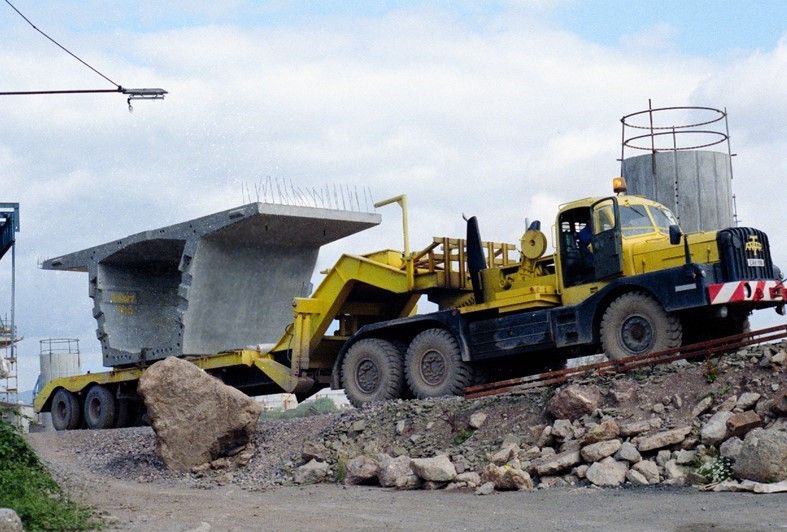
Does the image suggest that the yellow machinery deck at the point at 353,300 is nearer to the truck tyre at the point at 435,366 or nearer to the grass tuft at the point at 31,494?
the truck tyre at the point at 435,366

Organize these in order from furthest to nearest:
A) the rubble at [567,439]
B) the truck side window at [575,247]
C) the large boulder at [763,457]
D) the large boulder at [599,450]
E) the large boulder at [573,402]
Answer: the truck side window at [575,247]
the large boulder at [573,402]
the large boulder at [599,450]
the rubble at [567,439]
the large boulder at [763,457]

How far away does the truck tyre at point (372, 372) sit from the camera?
55.6ft

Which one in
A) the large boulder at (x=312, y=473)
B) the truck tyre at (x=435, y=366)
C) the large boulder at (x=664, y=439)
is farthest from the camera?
the truck tyre at (x=435, y=366)

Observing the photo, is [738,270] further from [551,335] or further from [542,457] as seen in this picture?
[542,457]

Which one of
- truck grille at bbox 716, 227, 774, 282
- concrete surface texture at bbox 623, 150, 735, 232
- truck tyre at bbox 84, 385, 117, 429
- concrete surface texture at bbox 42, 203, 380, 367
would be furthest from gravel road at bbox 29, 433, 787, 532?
concrete surface texture at bbox 623, 150, 735, 232

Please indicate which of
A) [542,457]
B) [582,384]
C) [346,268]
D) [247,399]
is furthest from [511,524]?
[346,268]

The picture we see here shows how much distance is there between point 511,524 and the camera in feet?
33.0

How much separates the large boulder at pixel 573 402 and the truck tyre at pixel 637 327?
1.14 meters

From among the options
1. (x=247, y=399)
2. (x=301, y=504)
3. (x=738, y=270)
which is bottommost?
(x=301, y=504)

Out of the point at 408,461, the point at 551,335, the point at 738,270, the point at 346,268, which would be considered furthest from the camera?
the point at 346,268

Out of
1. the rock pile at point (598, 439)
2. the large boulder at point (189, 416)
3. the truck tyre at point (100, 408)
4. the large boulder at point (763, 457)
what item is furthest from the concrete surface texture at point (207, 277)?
the large boulder at point (763, 457)

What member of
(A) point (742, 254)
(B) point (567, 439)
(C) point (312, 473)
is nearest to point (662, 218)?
(A) point (742, 254)

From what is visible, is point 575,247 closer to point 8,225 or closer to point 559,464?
point 559,464

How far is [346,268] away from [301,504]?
6591 millimetres
